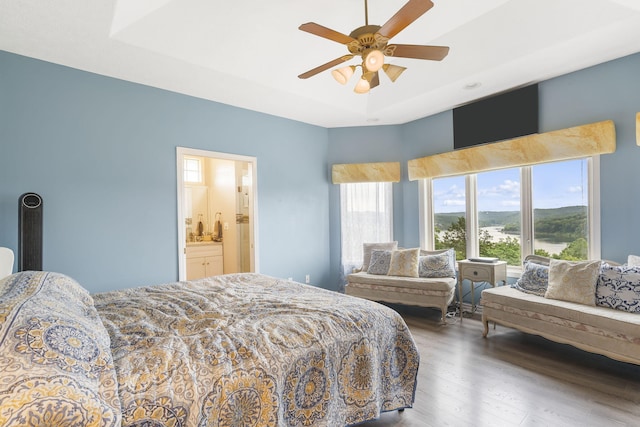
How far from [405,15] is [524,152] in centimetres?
275

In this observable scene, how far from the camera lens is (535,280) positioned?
3.38m

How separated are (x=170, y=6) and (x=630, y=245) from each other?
4669mm

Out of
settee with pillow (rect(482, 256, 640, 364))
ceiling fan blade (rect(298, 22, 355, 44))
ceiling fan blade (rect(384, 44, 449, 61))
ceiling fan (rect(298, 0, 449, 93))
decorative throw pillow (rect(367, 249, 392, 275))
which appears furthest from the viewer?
decorative throw pillow (rect(367, 249, 392, 275))

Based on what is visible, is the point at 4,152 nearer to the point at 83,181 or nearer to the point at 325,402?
the point at 83,181

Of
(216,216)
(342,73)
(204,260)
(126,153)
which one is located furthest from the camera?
(216,216)

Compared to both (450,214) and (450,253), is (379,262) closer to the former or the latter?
(450,253)

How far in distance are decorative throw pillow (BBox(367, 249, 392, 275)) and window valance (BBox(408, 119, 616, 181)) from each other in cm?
129

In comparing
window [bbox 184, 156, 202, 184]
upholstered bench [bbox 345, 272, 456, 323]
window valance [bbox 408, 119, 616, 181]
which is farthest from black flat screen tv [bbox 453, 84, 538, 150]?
window [bbox 184, 156, 202, 184]

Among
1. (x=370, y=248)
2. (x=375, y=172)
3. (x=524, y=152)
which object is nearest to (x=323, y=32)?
(x=524, y=152)

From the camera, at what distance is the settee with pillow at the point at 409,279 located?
3.99 metres

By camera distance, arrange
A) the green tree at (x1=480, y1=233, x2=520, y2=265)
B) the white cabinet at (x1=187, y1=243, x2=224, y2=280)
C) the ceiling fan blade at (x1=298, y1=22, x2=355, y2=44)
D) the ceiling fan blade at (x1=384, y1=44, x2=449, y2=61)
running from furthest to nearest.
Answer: the white cabinet at (x1=187, y1=243, x2=224, y2=280), the green tree at (x1=480, y1=233, x2=520, y2=265), the ceiling fan blade at (x1=384, y1=44, x2=449, y2=61), the ceiling fan blade at (x1=298, y1=22, x2=355, y2=44)

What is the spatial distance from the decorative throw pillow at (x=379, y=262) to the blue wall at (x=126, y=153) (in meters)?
1.48

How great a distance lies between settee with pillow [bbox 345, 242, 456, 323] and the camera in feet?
13.1

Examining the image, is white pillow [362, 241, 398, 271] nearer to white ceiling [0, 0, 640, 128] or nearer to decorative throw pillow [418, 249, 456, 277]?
decorative throw pillow [418, 249, 456, 277]
